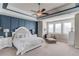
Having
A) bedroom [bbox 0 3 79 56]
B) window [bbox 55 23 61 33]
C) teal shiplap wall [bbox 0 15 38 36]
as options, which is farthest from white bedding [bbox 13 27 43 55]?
window [bbox 55 23 61 33]

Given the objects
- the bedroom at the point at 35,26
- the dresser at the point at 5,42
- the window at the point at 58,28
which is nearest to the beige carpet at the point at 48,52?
the bedroom at the point at 35,26

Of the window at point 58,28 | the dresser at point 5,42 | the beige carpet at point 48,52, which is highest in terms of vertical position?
the window at point 58,28

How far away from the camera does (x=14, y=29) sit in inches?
127

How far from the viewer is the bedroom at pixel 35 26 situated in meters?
3.11

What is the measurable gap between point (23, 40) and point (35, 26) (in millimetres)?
843

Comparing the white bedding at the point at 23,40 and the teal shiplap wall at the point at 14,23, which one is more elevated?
the teal shiplap wall at the point at 14,23

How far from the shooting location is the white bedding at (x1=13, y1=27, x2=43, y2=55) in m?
3.07

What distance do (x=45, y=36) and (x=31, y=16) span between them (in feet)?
3.91

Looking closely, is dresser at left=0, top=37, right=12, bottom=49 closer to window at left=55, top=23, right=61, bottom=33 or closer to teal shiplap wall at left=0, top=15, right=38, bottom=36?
teal shiplap wall at left=0, top=15, right=38, bottom=36

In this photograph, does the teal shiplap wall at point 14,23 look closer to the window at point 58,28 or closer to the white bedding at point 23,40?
the white bedding at point 23,40

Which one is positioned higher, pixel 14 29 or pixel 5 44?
pixel 14 29

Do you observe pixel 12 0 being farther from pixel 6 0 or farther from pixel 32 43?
pixel 32 43

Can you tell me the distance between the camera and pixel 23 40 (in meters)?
3.20

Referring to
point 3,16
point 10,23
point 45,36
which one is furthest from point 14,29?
point 45,36
